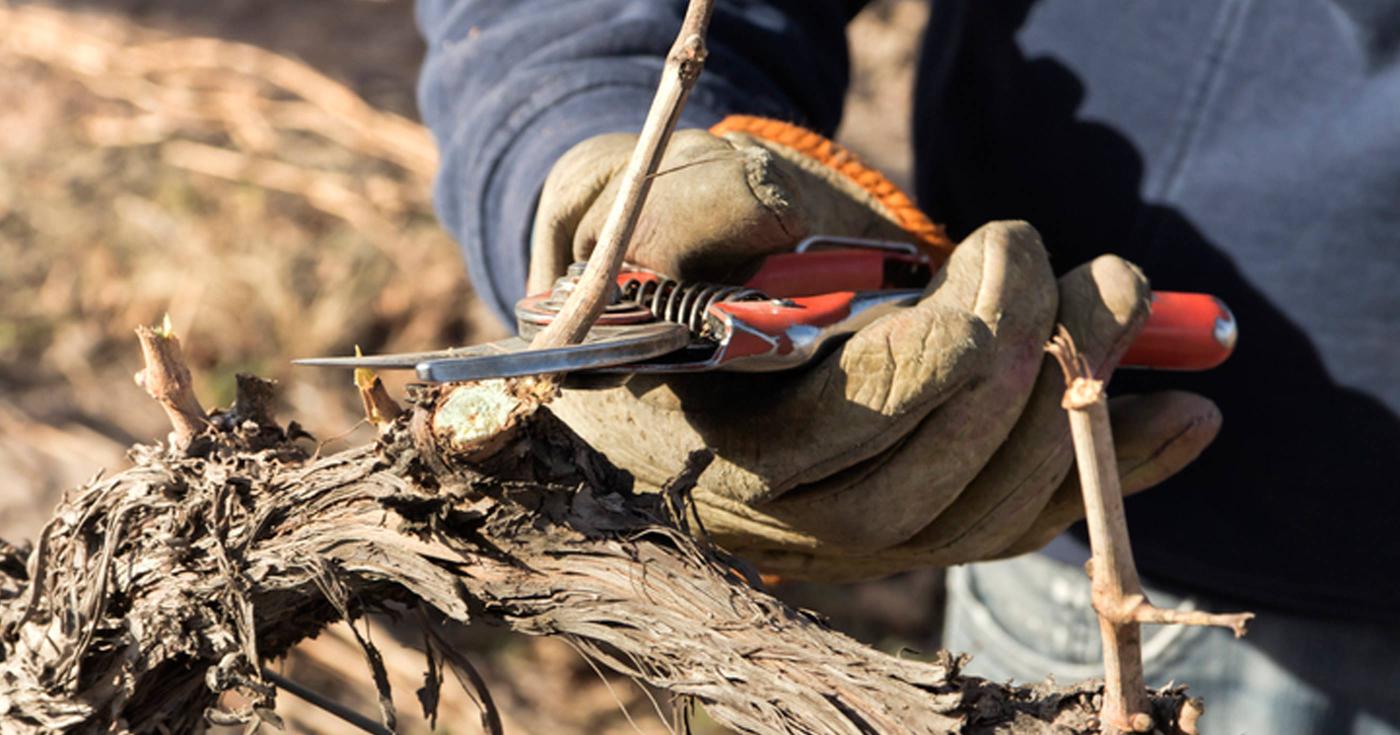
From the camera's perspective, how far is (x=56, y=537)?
4.83 ft

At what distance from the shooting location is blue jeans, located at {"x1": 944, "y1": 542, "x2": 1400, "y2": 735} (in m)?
2.09

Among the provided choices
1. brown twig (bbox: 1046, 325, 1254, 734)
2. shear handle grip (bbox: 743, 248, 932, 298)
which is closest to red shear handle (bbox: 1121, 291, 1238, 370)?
shear handle grip (bbox: 743, 248, 932, 298)

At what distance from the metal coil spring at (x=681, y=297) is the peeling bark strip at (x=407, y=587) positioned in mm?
161

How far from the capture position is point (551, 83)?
186 cm

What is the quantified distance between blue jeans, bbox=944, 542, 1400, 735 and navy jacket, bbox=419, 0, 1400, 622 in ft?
0.35

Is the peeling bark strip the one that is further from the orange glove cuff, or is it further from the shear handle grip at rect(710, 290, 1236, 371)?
the orange glove cuff

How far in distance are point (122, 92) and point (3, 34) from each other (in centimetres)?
97

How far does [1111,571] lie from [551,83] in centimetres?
117

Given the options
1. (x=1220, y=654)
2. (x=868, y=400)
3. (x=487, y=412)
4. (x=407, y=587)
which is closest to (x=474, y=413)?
(x=487, y=412)

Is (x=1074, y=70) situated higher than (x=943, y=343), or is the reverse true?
(x=1074, y=70)

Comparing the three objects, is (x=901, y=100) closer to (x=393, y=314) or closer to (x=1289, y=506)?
(x=393, y=314)

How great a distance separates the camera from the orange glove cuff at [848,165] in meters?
1.67

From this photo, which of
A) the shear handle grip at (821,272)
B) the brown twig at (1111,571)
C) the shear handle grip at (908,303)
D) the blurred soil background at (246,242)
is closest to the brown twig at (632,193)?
the shear handle grip at (908,303)

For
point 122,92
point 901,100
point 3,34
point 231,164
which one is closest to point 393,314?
point 231,164
